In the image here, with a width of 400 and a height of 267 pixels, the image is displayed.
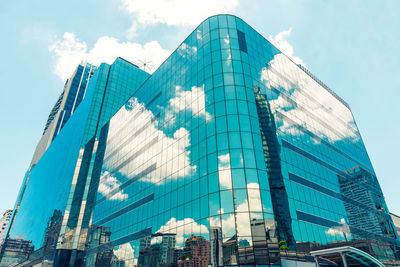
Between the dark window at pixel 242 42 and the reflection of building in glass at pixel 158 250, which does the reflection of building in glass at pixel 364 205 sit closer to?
the reflection of building in glass at pixel 158 250

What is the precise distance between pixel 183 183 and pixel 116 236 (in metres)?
23.5

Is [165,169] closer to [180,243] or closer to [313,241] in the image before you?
[180,243]

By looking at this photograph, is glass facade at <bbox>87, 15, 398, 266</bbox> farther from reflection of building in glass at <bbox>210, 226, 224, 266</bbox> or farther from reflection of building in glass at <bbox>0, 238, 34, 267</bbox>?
reflection of building in glass at <bbox>0, 238, 34, 267</bbox>

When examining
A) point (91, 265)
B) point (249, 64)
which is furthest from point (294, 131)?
point (91, 265)

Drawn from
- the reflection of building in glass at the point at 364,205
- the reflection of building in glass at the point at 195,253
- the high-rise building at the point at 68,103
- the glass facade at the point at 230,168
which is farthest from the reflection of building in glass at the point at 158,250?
the high-rise building at the point at 68,103

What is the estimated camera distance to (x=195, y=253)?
2998 centimetres

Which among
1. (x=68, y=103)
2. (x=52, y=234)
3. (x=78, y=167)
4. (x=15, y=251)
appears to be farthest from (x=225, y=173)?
(x=68, y=103)

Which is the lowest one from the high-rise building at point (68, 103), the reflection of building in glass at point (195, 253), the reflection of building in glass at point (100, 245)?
the reflection of building in glass at point (195, 253)

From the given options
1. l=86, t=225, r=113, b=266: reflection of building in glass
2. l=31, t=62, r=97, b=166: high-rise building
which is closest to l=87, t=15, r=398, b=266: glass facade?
l=86, t=225, r=113, b=266: reflection of building in glass

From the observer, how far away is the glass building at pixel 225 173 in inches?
1182

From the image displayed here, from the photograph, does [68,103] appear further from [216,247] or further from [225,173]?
[216,247]

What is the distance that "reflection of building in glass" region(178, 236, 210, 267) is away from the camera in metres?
28.5

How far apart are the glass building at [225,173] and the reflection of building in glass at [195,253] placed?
112 millimetres

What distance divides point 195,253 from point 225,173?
995 cm
